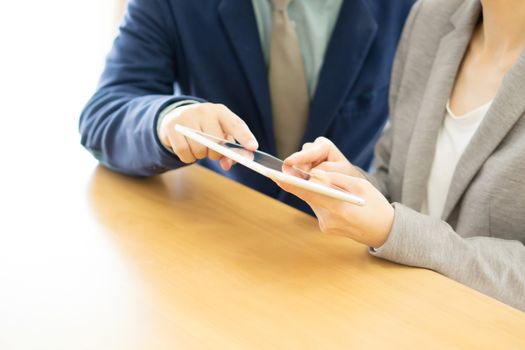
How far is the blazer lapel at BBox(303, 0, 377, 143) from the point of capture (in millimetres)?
1079

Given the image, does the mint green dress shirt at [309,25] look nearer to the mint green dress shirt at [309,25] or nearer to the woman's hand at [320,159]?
the mint green dress shirt at [309,25]

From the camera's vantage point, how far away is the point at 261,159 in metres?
0.72

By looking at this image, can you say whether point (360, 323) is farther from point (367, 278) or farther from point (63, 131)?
point (63, 131)

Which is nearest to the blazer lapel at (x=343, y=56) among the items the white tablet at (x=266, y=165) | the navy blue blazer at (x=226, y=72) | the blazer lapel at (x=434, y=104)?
the navy blue blazer at (x=226, y=72)

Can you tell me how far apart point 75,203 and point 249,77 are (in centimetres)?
42

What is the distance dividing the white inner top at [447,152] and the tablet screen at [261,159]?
1.04 feet

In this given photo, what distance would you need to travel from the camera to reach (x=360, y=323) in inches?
24.7

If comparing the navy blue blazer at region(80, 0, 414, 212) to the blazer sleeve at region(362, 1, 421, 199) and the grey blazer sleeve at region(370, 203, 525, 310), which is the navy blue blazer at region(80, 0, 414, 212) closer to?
the blazer sleeve at region(362, 1, 421, 199)

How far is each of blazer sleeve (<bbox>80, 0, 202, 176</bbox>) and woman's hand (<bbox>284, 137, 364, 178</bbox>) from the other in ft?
0.68

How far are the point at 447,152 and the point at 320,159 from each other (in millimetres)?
252

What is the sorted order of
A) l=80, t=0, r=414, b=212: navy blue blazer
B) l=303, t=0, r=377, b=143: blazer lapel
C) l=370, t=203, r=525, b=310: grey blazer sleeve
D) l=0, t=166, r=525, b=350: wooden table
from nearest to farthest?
l=0, t=166, r=525, b=350: wooden table, l=370, t=203, r=525, b=310: grey blazer sleeve, l=80, t=0, r=414, b=212: navy blue blazer, l=303, t=0, r=377, b=143: blazer lapel

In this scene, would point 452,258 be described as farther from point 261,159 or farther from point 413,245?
point 261,159

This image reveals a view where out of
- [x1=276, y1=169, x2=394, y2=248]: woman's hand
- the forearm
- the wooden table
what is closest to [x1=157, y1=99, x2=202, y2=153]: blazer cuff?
the forearm

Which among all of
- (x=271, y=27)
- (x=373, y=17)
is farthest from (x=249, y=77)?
(x=373, y=17)
